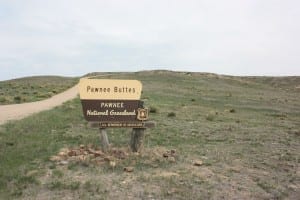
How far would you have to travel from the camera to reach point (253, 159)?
13.0 m

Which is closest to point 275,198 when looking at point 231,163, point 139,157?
point 231,163

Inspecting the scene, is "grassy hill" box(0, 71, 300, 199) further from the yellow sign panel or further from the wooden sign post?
the yellow sign panel

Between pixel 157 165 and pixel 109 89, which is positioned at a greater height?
pixel 109 89

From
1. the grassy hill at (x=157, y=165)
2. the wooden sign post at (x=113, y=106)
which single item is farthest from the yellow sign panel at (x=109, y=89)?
the grassy hill at (x=157, y=165)

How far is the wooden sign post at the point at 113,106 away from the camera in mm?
12531

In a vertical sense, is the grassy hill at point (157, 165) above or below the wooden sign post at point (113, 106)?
below

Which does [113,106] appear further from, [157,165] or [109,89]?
[157,165]

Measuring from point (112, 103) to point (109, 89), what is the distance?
1.08ft

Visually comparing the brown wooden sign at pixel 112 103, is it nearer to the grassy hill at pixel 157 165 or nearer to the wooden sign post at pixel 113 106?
the wooden sign post at pixel 113 106

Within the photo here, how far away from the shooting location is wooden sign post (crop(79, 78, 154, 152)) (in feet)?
41.1

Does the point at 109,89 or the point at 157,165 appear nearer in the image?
the point at 157,165

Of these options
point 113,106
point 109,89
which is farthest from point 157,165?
point 109,89

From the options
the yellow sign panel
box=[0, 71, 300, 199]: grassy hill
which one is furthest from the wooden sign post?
box=[0, 71, 300, 199]: grassy hill

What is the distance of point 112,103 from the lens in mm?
12695
